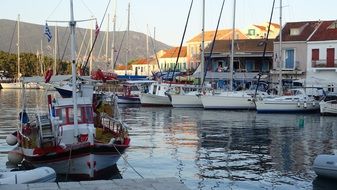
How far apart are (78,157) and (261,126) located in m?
22.7

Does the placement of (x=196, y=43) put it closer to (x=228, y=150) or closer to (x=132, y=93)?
(x=132, y=93)

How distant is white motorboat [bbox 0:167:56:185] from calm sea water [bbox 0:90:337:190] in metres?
3.92

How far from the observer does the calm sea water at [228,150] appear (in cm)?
1952

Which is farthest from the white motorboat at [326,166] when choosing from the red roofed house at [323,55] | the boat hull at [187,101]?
the red roofed house at [323,55]

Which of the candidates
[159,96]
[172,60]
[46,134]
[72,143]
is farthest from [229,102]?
[172,60]

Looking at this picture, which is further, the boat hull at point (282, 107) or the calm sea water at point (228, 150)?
the boat hull at point (282, 107)

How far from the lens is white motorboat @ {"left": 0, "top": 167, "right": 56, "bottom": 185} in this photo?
15.3m

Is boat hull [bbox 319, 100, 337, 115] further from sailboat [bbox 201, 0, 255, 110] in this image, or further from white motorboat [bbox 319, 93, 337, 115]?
sailboat [bbox 201, 0, 255, 110]

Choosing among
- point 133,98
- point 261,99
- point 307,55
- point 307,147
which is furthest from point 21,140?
point 307,55

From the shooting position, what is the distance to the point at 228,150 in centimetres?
2653

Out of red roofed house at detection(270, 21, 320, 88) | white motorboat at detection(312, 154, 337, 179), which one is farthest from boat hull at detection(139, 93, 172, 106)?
white motorboat at detection(312, 154, 337, 179)

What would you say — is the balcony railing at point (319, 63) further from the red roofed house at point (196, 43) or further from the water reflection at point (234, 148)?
the red roofed house at point (196, 43)

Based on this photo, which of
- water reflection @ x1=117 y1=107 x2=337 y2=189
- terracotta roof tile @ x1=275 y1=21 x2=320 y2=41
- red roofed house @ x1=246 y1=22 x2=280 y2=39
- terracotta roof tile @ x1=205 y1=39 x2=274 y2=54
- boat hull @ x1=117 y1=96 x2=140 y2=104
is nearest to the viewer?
water reflection @ x1=117 y1=107 x2=337 y2=189

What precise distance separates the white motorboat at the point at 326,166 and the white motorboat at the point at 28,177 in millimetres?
8878
